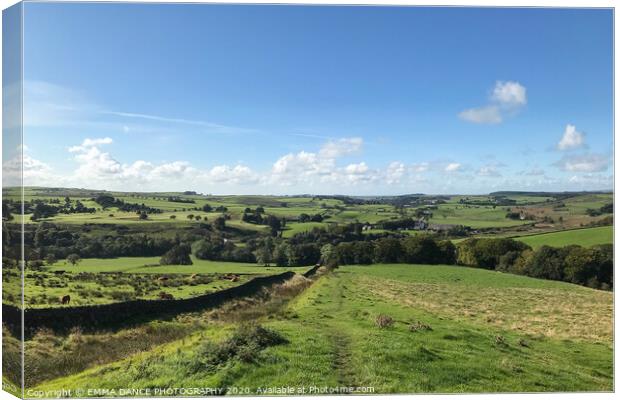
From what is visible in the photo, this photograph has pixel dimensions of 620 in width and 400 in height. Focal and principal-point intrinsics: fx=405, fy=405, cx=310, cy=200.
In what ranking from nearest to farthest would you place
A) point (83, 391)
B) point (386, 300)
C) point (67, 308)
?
1. point (83, 391)
2. point (67, 308)
3. point (386, 300)

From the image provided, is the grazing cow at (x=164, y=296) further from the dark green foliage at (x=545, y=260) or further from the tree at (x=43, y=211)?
the dark green foliage at (x=545, y=260)

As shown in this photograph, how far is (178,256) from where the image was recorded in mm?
8328

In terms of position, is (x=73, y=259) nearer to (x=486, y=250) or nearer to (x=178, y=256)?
(x=178, y=256)

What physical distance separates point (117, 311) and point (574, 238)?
9063 millimetres

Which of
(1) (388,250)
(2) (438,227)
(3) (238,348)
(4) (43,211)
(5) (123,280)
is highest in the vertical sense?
(4) (43,211)

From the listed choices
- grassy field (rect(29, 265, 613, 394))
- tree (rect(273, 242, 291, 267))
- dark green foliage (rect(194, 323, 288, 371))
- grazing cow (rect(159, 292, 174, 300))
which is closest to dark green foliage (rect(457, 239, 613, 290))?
grassy field (rect(29, 265, 613, 394))

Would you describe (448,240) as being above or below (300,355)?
above

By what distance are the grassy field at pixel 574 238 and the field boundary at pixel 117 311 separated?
15.3ft

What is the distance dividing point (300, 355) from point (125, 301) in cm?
352

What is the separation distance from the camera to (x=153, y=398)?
6895mm

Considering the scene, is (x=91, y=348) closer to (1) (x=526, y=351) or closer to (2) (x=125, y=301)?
(2) (x=125, y=301)

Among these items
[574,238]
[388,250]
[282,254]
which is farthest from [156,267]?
[574,238]

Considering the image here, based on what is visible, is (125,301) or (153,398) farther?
(125,301)

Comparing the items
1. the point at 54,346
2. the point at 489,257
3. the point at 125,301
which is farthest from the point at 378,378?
the point at 54,346
